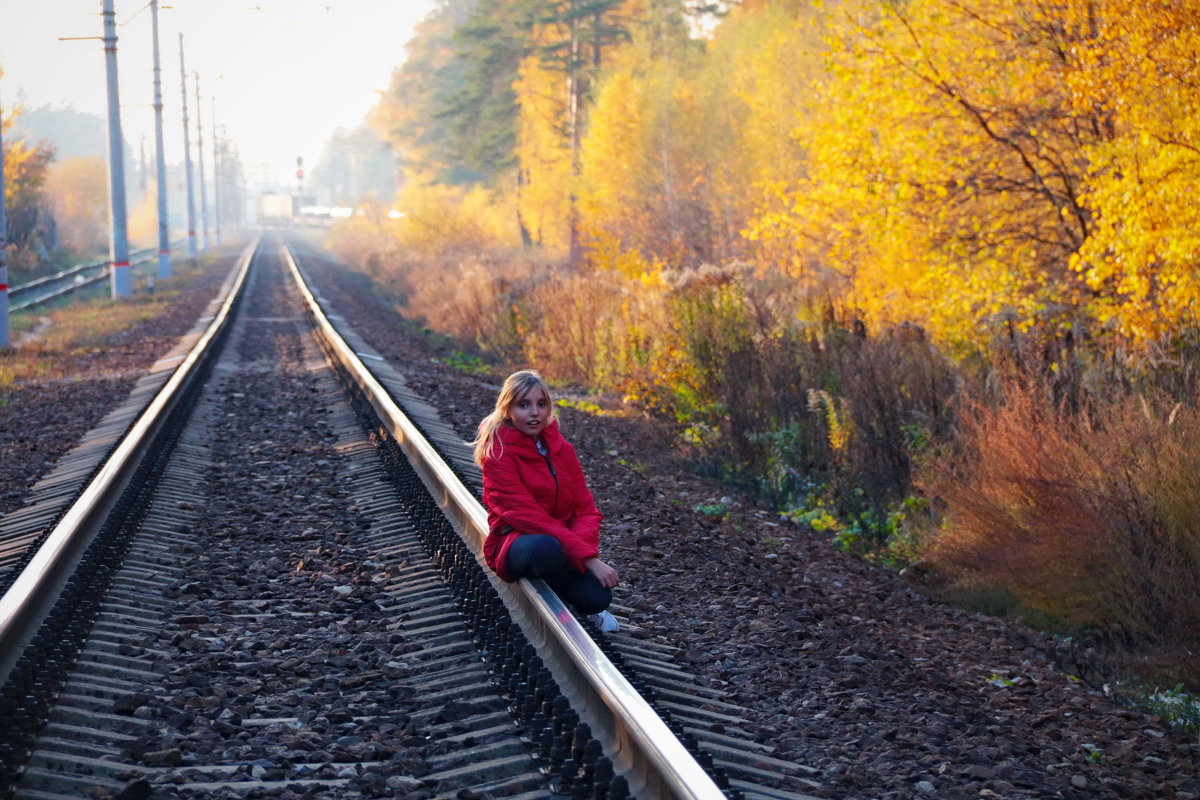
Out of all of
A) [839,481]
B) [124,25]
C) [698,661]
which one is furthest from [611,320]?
[124,25]

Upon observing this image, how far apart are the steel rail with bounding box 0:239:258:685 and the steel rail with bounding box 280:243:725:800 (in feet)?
6.38

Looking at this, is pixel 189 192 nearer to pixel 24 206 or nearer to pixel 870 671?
pixel 24 206

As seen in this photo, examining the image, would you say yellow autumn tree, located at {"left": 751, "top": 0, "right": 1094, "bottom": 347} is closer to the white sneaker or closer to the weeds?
the weeds

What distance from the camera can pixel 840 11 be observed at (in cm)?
1220

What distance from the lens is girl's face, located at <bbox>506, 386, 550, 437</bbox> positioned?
16.8ft

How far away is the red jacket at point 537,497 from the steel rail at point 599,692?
23cm

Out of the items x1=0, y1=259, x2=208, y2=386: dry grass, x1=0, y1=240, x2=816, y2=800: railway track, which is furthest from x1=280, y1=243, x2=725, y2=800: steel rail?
x1=0, y1=259, x2=208, y2=386: dry grass

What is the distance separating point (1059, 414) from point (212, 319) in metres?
18.1

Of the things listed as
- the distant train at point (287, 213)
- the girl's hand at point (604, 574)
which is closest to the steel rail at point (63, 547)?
the girl's hand at point (604, 574)

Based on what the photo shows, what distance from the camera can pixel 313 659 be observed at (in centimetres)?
516

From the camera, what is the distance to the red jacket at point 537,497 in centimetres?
523

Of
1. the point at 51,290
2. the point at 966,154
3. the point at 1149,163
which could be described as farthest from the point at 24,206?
the point at 1149,163

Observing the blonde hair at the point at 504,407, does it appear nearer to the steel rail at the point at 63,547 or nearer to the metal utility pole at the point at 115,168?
the steel rail at the point at 63,547

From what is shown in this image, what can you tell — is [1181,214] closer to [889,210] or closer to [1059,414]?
[1059,414]
